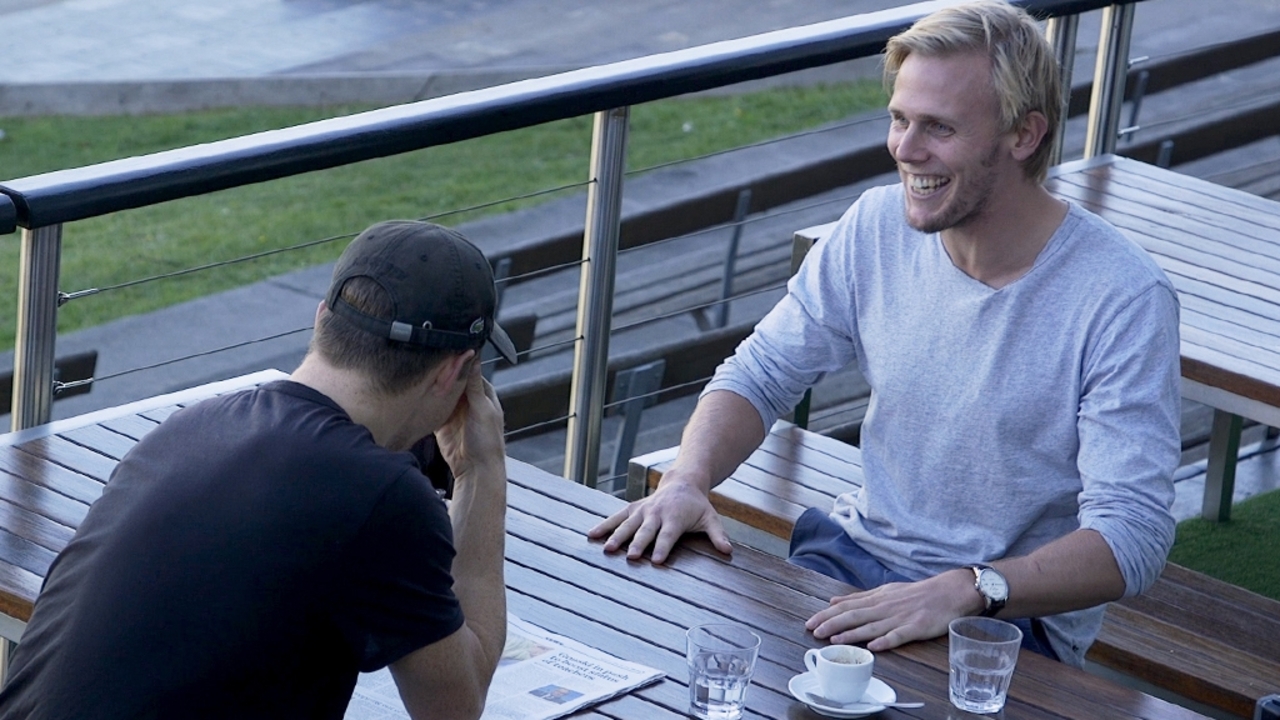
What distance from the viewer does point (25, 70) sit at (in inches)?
483

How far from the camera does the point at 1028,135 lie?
2.94m

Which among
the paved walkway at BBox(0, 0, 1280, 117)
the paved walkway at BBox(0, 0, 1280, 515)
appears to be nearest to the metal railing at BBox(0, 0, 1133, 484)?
the paved walkway at BBox(0, 0, 1280, 515)

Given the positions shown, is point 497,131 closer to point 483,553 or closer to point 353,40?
point 483,553

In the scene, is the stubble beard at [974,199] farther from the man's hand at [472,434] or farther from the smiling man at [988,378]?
the man's hand at [472,434]

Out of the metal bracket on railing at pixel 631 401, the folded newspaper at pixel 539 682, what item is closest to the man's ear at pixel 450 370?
the folded newspaper at pixel 539 682

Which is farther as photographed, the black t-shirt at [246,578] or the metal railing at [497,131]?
the metal railing at [497,131]

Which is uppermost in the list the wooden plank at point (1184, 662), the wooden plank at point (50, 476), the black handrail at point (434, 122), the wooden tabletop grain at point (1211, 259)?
the black handrail at point (434, 122)

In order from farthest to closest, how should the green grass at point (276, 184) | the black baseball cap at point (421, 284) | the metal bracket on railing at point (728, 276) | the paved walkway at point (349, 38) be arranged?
1. the paved walkway at point (349, 38)
2. the green grass at point (276, 184)
3. the metal bracket on railing at point (728, 276)
4. the black baseball cap at point (421, 284)

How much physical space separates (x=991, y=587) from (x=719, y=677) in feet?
1.76

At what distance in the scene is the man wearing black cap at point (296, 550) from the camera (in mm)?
1973

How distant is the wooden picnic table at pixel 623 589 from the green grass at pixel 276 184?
716 cm

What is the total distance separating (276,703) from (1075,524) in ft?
4.67

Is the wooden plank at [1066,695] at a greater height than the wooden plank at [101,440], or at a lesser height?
greater

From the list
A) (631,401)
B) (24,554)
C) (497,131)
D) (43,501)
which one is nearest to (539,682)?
(24,554)
